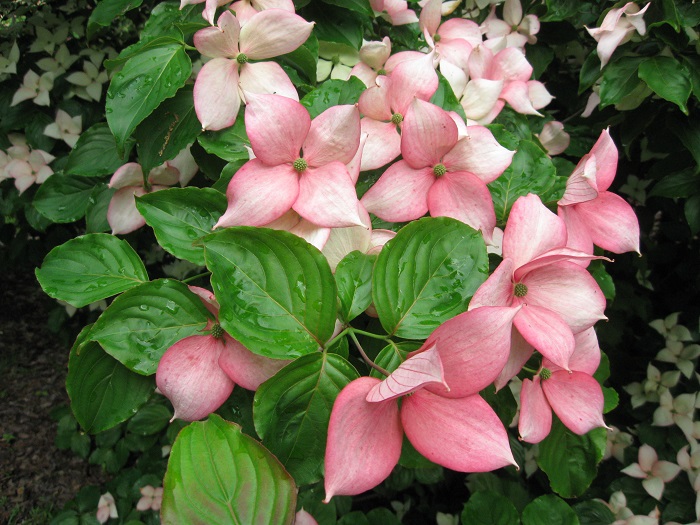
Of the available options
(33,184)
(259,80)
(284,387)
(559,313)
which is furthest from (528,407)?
(33,184)

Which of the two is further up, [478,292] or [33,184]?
[478,292]

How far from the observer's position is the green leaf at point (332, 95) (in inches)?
23.1

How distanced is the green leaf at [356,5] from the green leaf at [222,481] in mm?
602

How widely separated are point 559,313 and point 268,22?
40 centimetres

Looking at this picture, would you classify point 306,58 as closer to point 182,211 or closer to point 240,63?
point 240,63

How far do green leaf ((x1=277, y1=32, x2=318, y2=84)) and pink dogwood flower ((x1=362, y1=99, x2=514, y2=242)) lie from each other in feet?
0.73

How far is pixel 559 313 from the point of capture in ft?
1.50

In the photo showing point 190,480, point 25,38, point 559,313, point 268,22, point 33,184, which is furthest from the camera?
point 25,38

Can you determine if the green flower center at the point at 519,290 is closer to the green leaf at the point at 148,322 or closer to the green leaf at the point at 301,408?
the green leaf at the point at 301,408

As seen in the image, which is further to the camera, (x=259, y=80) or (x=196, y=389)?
(x=259, y=80)

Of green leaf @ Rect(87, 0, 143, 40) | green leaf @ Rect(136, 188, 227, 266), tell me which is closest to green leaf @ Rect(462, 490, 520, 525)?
green leaf @ Rect(136, 188, 227, 266)

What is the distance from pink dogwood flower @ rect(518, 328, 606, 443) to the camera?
485mm

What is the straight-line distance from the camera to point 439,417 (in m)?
0.38

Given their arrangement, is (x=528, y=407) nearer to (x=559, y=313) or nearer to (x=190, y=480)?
(x=559, y=313)
